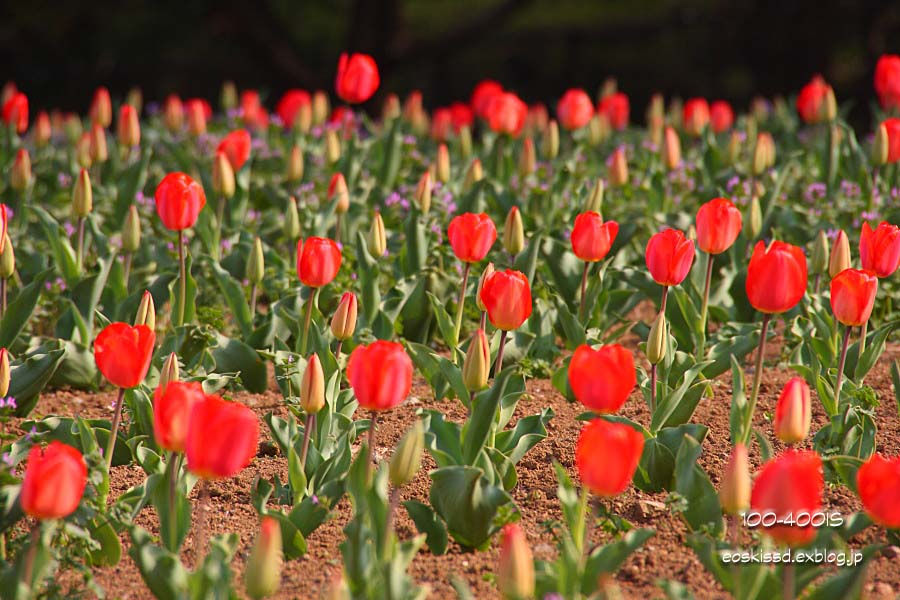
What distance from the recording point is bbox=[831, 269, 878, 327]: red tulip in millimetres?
2838

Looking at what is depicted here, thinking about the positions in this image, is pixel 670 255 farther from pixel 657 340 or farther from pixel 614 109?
pixel 614 109

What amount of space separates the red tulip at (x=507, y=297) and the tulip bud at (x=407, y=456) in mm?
506

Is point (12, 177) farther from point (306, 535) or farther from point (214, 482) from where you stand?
point (306, 535)

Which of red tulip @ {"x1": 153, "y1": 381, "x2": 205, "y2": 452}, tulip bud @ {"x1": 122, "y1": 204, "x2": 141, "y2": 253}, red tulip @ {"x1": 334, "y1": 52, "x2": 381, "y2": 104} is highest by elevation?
red tulip @ {"x1": 334, "y1": 52, "x2": 381, "y2": 104}

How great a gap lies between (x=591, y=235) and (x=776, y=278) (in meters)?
0.82

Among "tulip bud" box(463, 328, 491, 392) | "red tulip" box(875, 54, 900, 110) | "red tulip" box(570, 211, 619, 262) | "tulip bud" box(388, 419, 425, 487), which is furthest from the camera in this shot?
"red tulip" box(875, 54, 900, 110)

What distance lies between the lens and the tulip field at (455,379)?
2338 millimetres

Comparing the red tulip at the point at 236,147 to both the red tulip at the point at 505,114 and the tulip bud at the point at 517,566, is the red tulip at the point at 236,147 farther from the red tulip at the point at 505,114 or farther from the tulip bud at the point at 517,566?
the tulip bud at the point at 517,566

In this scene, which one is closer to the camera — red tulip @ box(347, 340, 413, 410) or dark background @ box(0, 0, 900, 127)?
red tulip @ box(347, 340, 413, 410)

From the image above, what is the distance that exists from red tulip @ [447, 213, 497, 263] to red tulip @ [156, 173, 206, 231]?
804 mm

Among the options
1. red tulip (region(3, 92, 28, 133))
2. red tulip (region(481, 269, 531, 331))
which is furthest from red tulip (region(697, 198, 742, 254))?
red tulip (region(3, 92, 28, 133))

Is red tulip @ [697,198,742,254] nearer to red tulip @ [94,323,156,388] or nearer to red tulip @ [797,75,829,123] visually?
red tulip @ [94,323,156,388]

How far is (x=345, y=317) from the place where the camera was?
10.1 ft

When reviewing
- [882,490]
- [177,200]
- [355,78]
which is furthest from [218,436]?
[355,78]
